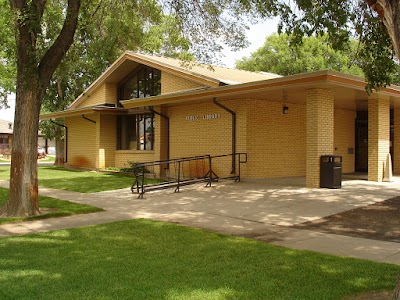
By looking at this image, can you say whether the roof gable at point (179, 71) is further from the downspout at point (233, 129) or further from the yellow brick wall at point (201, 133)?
the yellow brick wall at point (201, 133)

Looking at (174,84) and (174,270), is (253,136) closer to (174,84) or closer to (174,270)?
(174,84)

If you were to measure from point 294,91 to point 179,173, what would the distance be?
438 centimetres

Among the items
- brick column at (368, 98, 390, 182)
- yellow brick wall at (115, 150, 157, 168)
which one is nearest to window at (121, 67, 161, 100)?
yellow brick wall at (115, 150, 157, 168)

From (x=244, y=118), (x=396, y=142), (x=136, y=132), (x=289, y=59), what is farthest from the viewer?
(x=289, y=59)

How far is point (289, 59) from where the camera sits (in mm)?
42562

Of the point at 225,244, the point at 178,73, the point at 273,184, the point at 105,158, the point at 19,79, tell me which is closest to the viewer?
the point at 225,244

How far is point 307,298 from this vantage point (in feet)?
14.6

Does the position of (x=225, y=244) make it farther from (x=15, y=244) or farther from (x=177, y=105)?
(x=177, y=105)

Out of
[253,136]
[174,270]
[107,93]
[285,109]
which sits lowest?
[174,270]

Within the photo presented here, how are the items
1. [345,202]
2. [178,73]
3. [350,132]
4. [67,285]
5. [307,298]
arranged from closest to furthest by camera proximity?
[307,298] < [67,285] < [345,202] < [178,73] < [350,132]

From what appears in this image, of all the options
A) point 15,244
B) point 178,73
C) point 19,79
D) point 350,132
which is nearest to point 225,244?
point 15,244

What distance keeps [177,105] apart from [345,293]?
14.3 meters

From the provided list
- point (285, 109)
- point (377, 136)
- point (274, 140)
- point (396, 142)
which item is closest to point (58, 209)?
point (274, 140)

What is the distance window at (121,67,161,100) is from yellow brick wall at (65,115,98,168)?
7.74 feet
